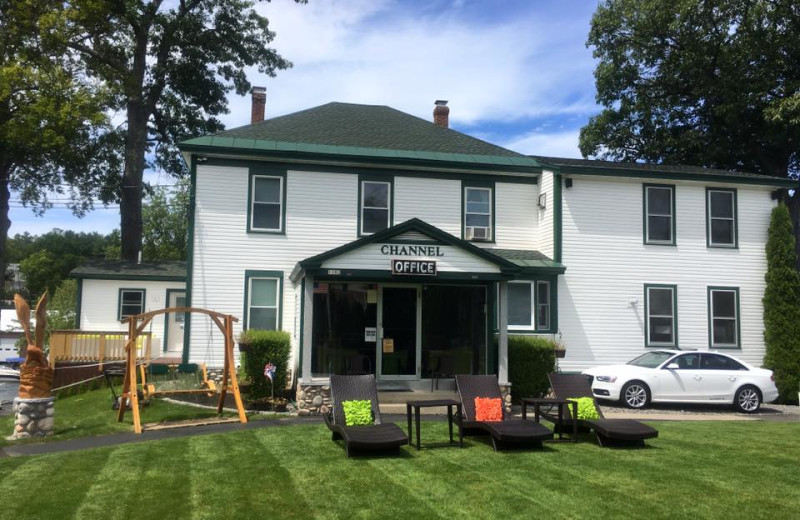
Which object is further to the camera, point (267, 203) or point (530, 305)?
point (530, 305)

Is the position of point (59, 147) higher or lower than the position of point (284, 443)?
higher

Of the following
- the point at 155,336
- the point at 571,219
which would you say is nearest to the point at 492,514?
the point at 571,219

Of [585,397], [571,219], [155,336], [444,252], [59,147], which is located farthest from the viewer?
[59,147]

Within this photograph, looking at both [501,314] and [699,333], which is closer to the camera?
[501,314]

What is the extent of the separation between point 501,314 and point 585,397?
13.1ft

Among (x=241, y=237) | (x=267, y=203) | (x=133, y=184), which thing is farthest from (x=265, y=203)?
(x=133, y=184)

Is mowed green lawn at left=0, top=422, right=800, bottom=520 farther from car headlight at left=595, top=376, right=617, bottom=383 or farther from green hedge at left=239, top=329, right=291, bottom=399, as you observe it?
car headlight at left=595, top=376, right=617, bottom=383

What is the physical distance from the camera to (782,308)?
17672 millimetres

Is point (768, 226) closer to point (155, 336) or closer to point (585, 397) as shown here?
point (585, 397)

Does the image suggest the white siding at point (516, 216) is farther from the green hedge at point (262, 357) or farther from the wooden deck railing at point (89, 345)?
the wooden deck railing at point (89, 345)

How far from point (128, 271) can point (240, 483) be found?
1716 cm

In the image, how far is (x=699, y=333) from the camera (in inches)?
699

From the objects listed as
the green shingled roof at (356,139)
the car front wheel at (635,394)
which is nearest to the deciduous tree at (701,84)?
the green shingled roof at (356,139)

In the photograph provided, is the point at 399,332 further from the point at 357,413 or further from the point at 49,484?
the point at 49,484
